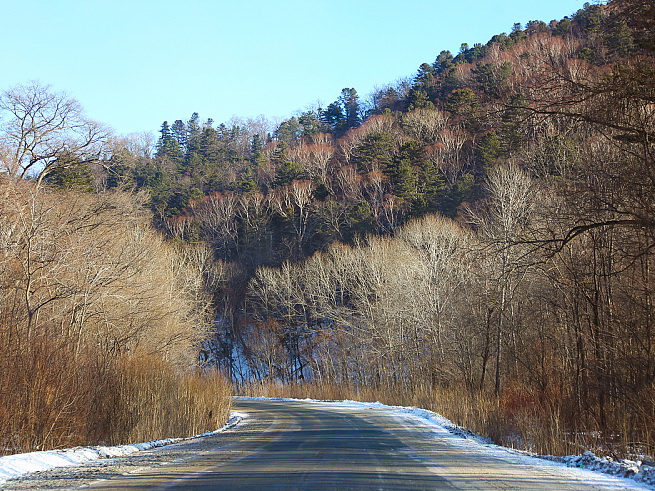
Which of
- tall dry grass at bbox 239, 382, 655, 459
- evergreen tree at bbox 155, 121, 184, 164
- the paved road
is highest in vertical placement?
evergreen tree at bbox 155, 121, 184, 164

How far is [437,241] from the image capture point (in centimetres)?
4191

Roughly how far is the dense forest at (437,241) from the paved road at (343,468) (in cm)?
280

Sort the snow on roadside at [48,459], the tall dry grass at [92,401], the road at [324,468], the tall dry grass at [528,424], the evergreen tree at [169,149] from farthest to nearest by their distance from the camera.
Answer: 1. the evergreen tree at [169,149]
2. the tall dry grass at [528,424]
3. the tall dry grass at [92,401]
4. the snow on roadside at [48,459]
5. the road at [324,468]

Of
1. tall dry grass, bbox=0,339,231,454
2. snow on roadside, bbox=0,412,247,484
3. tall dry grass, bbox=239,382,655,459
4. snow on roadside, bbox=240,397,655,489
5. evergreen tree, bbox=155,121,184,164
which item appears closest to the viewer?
snow on roadside, bbox=240,397,655,489

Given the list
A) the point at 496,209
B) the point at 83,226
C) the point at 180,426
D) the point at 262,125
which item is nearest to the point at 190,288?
the point at 83,226

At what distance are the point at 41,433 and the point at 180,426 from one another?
6.50 meters

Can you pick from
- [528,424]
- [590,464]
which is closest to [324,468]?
[590,464]

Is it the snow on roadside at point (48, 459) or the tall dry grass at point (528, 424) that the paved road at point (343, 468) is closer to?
the snow on roadside at point (48, 459)

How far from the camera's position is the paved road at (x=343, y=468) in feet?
25.6

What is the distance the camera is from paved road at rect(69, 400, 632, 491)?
7.79 metres

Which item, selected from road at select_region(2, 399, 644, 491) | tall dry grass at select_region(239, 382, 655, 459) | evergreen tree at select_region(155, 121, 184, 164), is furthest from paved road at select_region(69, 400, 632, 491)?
evergreen tree at select_region(155, 121, 184, 164)

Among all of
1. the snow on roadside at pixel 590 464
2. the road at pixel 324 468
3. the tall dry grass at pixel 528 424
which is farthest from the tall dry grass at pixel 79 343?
the tall dry grass at pixel 528 424

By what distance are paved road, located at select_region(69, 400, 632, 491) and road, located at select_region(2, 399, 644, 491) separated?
13 millimetres

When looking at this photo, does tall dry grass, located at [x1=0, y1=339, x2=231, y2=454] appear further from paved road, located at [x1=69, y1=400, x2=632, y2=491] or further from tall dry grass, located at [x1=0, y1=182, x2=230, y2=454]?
paved road, located at [x1=69, y1=400, x2=632, y2=491]
